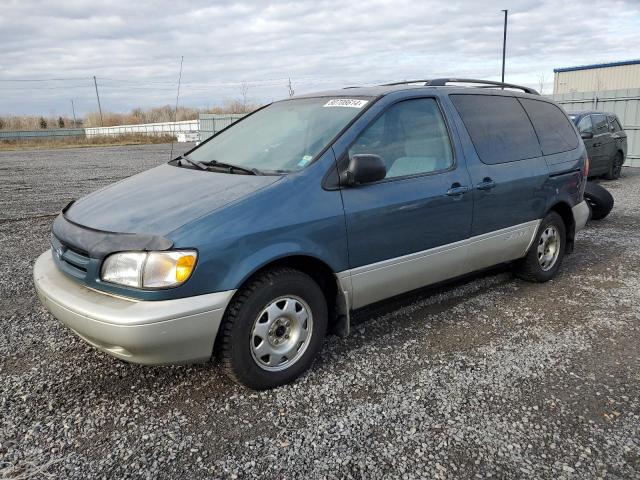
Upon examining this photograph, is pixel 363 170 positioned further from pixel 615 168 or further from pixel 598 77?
pixel 598 77

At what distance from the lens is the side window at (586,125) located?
11.3 m

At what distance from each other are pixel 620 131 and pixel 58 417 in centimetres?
1370

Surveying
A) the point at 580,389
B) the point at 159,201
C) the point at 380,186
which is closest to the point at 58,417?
the point at 159,201

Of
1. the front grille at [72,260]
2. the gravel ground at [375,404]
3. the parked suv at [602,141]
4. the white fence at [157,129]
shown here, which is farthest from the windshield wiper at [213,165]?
the white fence at [157,129]

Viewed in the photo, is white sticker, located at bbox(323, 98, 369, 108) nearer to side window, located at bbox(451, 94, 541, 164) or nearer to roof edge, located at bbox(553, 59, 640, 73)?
side window, located at bbox(451, 94, 541, 164)

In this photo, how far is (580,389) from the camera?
3.11 metres

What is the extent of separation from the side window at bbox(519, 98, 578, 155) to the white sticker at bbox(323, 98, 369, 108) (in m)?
2.00

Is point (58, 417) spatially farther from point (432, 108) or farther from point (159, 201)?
point (432, 108)

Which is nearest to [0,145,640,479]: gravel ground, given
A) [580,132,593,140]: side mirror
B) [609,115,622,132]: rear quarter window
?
[580,132,593,140]: side mirror

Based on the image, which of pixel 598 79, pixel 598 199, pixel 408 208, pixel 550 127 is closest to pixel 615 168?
pixel 598 199

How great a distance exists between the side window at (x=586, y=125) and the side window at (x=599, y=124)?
0.43ft

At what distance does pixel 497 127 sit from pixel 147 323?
327 cm

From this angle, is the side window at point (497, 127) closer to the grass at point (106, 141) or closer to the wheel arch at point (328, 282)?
the wheel arch at point (328, 282)

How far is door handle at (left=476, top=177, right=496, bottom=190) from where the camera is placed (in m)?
4.04
